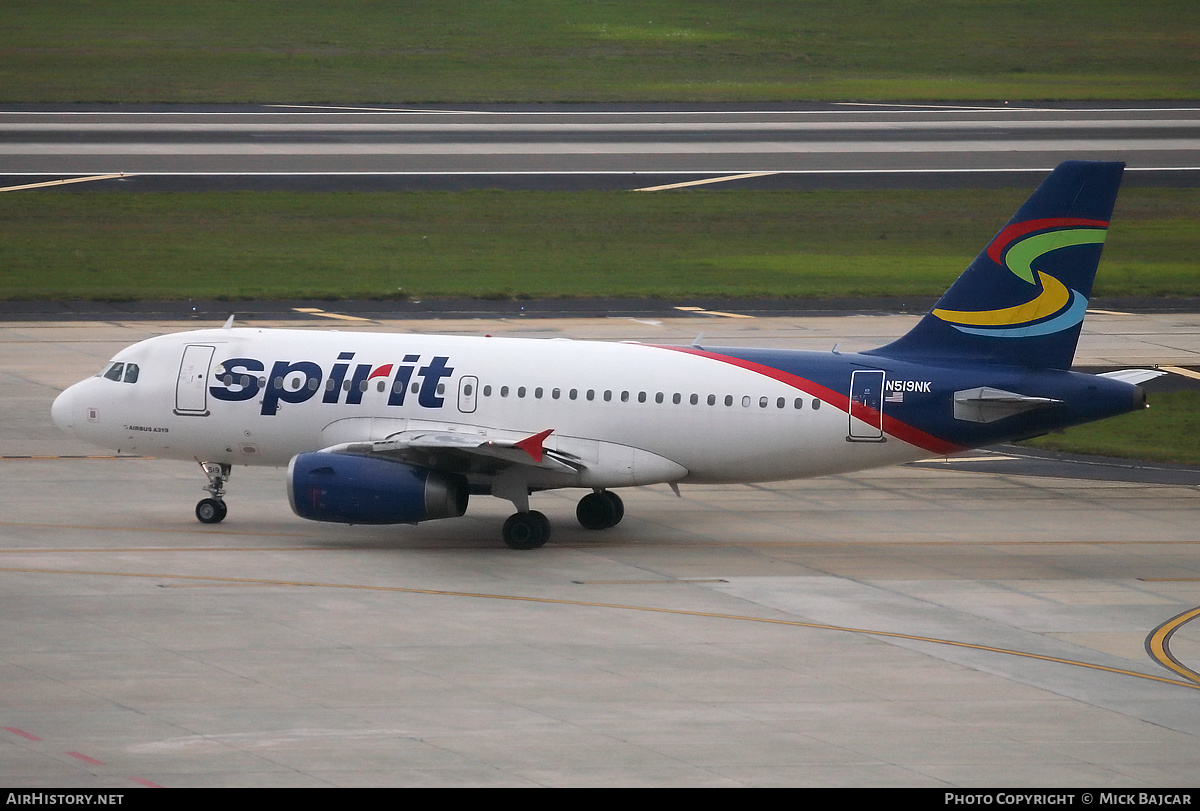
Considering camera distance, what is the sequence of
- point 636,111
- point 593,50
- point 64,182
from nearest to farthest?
1. point 64,182
2. point 636,111
3. point 593,50

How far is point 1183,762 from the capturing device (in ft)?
76.7

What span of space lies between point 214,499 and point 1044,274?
19.0 m

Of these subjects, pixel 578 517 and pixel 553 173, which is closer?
pixel 578 517

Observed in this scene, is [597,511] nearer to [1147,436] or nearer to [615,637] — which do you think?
[615,637]

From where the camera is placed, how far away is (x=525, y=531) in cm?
3525

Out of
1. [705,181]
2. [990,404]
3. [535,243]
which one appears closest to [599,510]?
[990,404]

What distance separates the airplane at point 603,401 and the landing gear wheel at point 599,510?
46 mm

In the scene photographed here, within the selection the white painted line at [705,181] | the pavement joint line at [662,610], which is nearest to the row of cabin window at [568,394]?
the pavement joint line at [662,610]

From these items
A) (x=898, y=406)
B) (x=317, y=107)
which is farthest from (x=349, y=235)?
(x=898, y=406)

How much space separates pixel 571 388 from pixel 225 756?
49.5 feet

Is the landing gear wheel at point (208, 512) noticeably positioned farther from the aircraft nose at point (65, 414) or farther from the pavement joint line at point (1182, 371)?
the pavement joint line at point (1182, 371)

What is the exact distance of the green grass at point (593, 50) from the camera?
116 metres

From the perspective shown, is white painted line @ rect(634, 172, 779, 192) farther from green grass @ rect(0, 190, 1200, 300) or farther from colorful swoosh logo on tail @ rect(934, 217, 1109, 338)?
colorful swoosh logo on tail @ rect(934, 217, 1109, 338)

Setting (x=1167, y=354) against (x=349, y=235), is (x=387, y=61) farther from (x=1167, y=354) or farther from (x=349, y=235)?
(x=1167, y=354)
